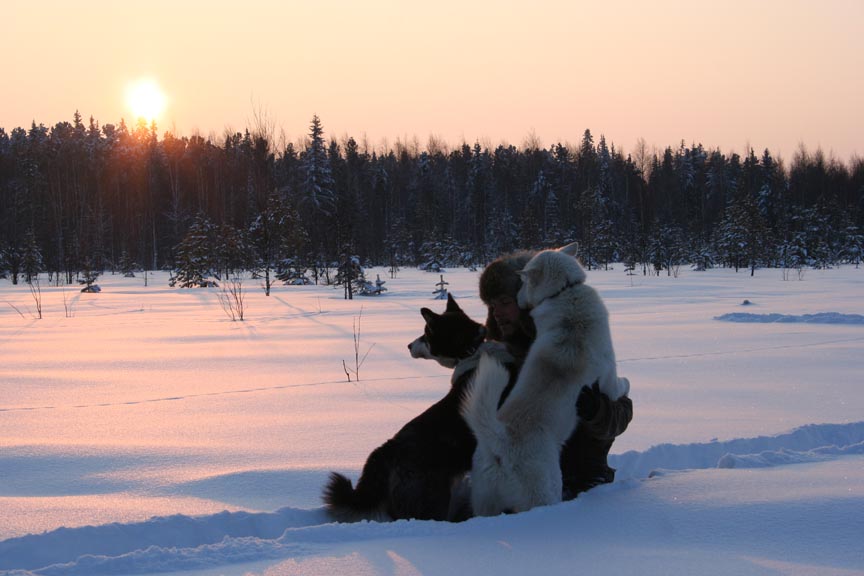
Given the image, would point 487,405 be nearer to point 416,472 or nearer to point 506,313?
point 416,472

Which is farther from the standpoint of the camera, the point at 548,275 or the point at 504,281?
the point at 504,281

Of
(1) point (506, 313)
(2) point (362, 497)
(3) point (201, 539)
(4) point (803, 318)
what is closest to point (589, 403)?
(1) point (506, 313)

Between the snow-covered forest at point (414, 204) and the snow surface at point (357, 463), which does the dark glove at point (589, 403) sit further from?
the snow-covered forest at point (414, 204)

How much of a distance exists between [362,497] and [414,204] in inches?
2427

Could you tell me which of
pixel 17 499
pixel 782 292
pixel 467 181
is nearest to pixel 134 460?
pixel 17 499

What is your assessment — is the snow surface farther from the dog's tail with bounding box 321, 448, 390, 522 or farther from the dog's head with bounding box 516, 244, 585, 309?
the dog's head with bounding box 516, 244, 585, 309

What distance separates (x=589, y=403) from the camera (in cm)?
259

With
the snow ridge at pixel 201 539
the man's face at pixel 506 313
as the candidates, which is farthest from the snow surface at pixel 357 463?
the man's face at pixel 506 313

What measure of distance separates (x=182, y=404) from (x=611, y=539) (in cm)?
417

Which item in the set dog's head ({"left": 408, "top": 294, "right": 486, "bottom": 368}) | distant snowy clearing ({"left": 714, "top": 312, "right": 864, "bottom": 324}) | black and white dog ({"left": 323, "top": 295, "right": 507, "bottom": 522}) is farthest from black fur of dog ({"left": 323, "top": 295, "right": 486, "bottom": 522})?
distant snowy clearing ({"left": 714, "top": 312, "right": 864, "bottom": 324})

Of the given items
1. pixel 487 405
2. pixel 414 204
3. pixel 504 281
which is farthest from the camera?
pixel 414 204

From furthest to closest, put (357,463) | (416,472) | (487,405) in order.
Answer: (357,463) < (416,472) < (487,405)

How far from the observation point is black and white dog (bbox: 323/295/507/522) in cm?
279

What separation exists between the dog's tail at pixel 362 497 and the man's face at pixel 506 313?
754 mm
